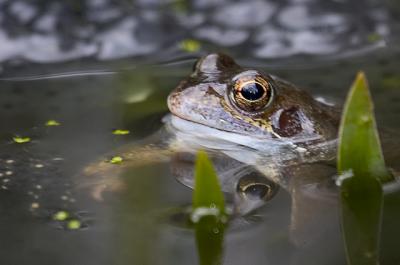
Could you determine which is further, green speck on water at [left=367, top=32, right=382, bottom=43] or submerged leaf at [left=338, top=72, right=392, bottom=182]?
green speck on water at [left=367, top=32, right=382, bottom=43]

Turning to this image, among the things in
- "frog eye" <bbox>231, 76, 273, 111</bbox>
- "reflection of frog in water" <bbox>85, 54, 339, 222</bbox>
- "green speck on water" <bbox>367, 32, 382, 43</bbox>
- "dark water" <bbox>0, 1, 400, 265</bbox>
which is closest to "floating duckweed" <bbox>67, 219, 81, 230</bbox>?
"dark water" <bbox>0, 1, 400, 265</bbox>

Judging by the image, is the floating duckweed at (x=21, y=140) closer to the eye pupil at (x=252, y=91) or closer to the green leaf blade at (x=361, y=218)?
the eye pupil at (x=252, y=91)

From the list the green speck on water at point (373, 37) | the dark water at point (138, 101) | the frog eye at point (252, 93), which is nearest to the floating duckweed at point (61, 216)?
the dark water at point (138, 101)

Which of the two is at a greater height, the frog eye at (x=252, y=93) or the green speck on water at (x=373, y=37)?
the green speck on water at (x=373, y=37)

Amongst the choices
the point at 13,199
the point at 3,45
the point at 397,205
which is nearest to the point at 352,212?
the point at 397,205

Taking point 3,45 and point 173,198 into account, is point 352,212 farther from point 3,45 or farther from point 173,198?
point 3,45

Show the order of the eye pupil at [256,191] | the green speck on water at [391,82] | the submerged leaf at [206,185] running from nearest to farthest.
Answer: the submerged leaf at [206,185] → the eye pupil at [256,191] → the green speck on water at [391,82]

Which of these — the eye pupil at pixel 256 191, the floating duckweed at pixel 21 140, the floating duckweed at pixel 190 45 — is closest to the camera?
the eye pupil at pixel 256 191

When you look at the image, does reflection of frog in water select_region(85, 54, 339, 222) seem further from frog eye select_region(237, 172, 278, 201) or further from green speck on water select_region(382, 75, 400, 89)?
green speck on water select_region(382, 75, 400, 89)
